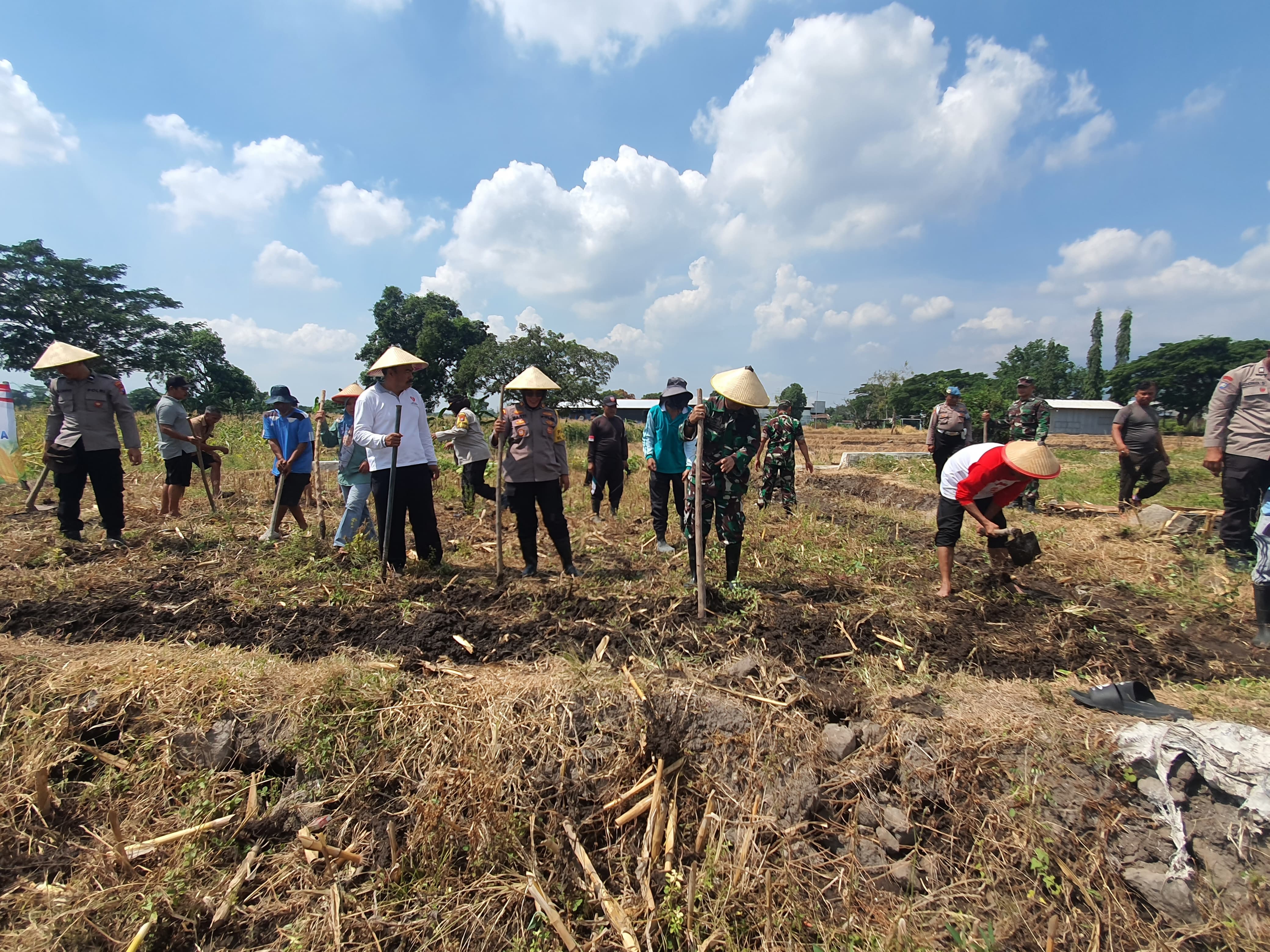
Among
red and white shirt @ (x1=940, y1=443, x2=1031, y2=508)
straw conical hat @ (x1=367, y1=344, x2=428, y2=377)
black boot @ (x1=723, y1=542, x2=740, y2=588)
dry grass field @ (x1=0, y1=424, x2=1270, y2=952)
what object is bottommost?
dry grass field @ (x1=0, y1=424, x2=1270, y2=952)

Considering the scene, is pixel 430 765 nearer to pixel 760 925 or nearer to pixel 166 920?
pixel 166 920

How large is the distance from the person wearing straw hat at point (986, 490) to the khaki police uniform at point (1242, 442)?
1732 millimetres

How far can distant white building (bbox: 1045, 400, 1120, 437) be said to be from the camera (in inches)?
2063

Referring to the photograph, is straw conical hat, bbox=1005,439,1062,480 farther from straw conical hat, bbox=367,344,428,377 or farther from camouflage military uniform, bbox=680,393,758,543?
straw conical hat, bbox=367,344,428,377

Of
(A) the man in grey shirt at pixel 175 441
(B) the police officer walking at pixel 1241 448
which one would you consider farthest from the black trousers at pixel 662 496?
(A) the man in grey shirt at pixel 175 441

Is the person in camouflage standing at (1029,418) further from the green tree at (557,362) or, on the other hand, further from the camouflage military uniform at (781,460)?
the green tree at (557,362)

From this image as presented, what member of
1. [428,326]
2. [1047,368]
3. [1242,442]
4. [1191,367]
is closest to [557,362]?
[428,326]

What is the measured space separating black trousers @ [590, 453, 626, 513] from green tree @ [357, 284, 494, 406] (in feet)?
104

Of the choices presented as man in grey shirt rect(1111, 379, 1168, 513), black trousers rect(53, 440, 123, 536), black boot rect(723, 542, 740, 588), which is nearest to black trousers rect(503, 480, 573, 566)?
black boot rect(723, 542, 740, 588)

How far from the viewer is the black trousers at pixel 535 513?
486 cm

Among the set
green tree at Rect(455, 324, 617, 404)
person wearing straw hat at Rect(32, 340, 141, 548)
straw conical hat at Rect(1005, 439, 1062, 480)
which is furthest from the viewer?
green tree at Rect(455, 324, 617, 404)

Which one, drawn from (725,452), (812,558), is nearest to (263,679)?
(725,452)

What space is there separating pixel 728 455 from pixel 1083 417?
211ft

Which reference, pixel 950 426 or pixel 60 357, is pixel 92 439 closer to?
pixel 60 357
